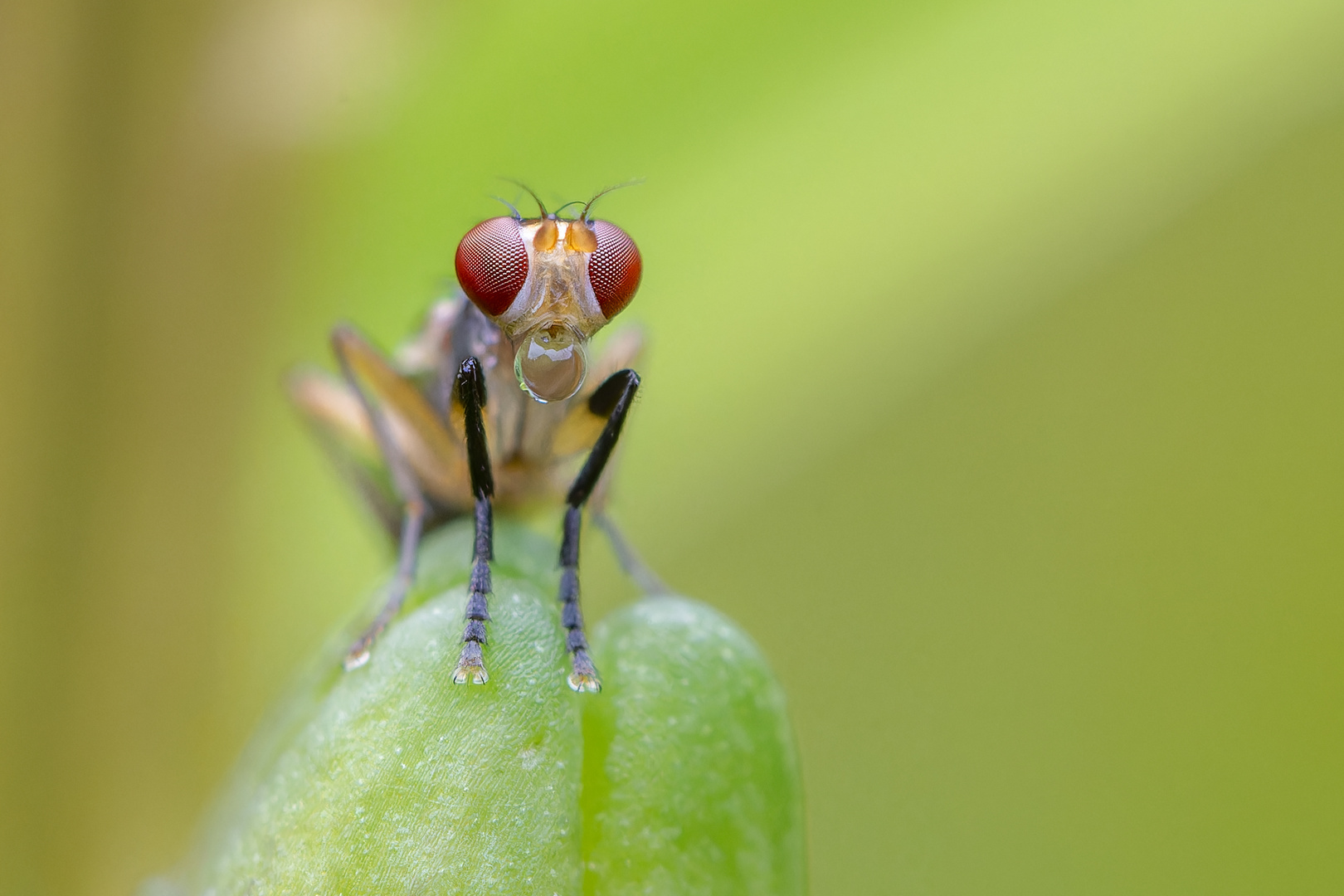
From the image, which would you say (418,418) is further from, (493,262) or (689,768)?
(689,768)

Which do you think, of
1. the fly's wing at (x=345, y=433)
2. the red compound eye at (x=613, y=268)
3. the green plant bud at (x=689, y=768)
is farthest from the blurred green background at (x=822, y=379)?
the green plant bud at (x=689, y=768)

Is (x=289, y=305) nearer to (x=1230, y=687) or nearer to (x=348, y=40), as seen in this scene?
(x=348, y=40)

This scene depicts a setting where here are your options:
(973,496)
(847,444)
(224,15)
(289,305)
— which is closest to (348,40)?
(224,15)

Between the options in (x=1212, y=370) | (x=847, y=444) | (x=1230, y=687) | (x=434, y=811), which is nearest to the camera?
(x=434, y=811)

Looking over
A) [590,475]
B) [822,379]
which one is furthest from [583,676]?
[822,379]

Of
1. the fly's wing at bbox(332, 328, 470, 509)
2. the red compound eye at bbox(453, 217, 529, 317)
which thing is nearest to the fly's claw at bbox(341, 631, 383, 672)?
the red compound eye at bbox(453, 217, 529, 317)

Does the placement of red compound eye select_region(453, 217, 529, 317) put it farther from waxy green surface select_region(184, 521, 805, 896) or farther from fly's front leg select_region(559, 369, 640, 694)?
waxy green surface select_region(184, 521, 805, 896)
